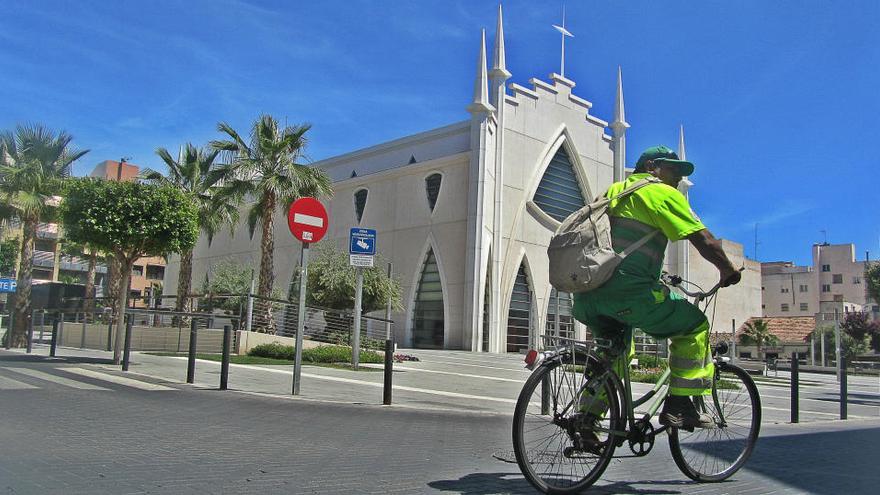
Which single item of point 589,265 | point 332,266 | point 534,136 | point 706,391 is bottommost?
point 706,391

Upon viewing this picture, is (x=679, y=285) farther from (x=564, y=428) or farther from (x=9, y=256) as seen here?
(x=9, y=256)

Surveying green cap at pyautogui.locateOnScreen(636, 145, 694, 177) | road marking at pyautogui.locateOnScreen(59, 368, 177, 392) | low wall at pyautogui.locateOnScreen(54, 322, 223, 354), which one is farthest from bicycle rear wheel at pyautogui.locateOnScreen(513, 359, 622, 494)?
low wall at pyautogui.locateOnScreen(54, 322, 223, 354)

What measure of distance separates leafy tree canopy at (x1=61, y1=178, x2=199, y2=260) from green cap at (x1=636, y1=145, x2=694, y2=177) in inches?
501

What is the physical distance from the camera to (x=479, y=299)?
35812mm

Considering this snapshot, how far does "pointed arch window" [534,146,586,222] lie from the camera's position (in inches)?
1624

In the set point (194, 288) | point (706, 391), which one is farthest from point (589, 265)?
point (194, 288)

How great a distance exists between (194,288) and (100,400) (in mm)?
54206

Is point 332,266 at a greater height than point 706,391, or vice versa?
point 332,266

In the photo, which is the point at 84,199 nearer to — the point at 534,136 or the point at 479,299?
the point at 479,299

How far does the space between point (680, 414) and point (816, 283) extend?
365ft

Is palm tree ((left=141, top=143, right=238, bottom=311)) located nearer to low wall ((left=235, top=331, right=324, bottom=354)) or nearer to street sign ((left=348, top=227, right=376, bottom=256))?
low wall ((left=235, top=331, right=324, bottom=354))

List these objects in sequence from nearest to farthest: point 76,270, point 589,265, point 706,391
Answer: point 589,265 → point 706,391 → point 76,270

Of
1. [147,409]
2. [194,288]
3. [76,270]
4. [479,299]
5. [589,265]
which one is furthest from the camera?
[76,270]

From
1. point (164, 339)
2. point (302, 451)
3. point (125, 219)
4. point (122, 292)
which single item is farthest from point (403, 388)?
point (164, 339)
